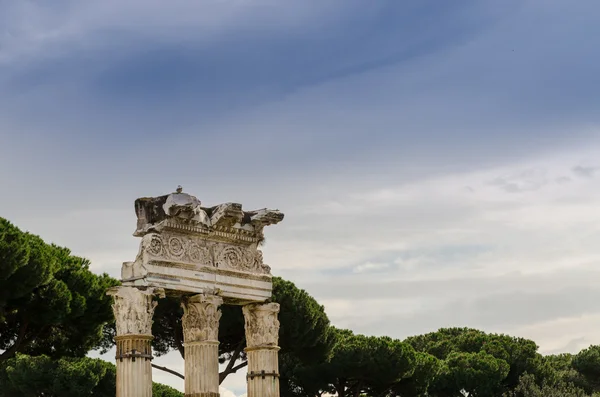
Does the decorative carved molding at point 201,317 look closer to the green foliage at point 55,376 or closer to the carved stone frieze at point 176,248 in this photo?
the carved stone frieze at point 176,248

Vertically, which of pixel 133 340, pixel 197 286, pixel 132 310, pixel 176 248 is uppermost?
pixel 176 248

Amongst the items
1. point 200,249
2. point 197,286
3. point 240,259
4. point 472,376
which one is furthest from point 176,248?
point 472,376

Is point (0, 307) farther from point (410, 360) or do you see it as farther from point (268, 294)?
point (410, 360)

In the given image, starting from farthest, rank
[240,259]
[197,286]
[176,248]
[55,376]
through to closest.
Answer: [55,376] → [240,259] → [197,286] → [176,248]

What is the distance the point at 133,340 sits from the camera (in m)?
21.8

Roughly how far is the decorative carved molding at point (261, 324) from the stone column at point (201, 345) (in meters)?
1.54

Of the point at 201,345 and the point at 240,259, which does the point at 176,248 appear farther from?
the point at 201,345

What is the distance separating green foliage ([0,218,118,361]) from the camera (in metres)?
28.9

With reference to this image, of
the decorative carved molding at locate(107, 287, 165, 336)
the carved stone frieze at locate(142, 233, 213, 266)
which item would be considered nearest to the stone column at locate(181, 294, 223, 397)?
the carved stone frieze at locate(142, 233, 213, 266)

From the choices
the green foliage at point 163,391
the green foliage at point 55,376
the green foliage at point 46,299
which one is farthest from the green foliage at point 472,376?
the green foliage at point 46,299

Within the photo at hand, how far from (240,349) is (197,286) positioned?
55.0 ft

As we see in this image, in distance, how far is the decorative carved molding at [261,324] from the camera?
82.1ft

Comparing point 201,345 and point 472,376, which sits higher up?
point 472,376

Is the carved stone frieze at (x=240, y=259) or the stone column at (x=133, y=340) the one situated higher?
the carved stone frieze at (x=240, y=259)
